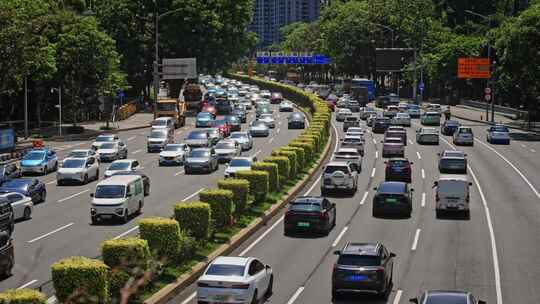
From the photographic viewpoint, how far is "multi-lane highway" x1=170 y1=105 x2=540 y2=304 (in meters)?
26.4

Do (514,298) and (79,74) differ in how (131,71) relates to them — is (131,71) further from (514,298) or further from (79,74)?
(514,298)

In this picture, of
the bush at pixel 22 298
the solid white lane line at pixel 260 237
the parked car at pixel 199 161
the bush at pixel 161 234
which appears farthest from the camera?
the parked car at pixel 199 161

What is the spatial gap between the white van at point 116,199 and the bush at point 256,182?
4902mm

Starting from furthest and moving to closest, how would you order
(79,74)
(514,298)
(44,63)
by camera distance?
(79,74) < (44,63) < (514,298)

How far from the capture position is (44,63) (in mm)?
71688

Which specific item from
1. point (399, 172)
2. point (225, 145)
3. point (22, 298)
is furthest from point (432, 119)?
point (22, 298)

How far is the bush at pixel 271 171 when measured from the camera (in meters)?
43.5

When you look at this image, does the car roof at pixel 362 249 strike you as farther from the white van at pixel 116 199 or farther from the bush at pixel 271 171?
the bush at pixel 271 171

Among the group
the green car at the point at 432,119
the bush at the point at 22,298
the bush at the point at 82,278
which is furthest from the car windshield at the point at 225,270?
the green car at the point at 432,119

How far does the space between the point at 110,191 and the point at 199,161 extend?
54.3 ft

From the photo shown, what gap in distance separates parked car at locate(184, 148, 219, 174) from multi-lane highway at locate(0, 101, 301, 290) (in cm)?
51

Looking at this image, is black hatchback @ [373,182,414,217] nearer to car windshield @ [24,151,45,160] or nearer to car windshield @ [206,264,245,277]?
car windshield @ [206,264,245,277]

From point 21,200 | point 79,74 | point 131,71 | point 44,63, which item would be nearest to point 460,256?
point 21,200

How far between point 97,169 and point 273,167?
1345cm
